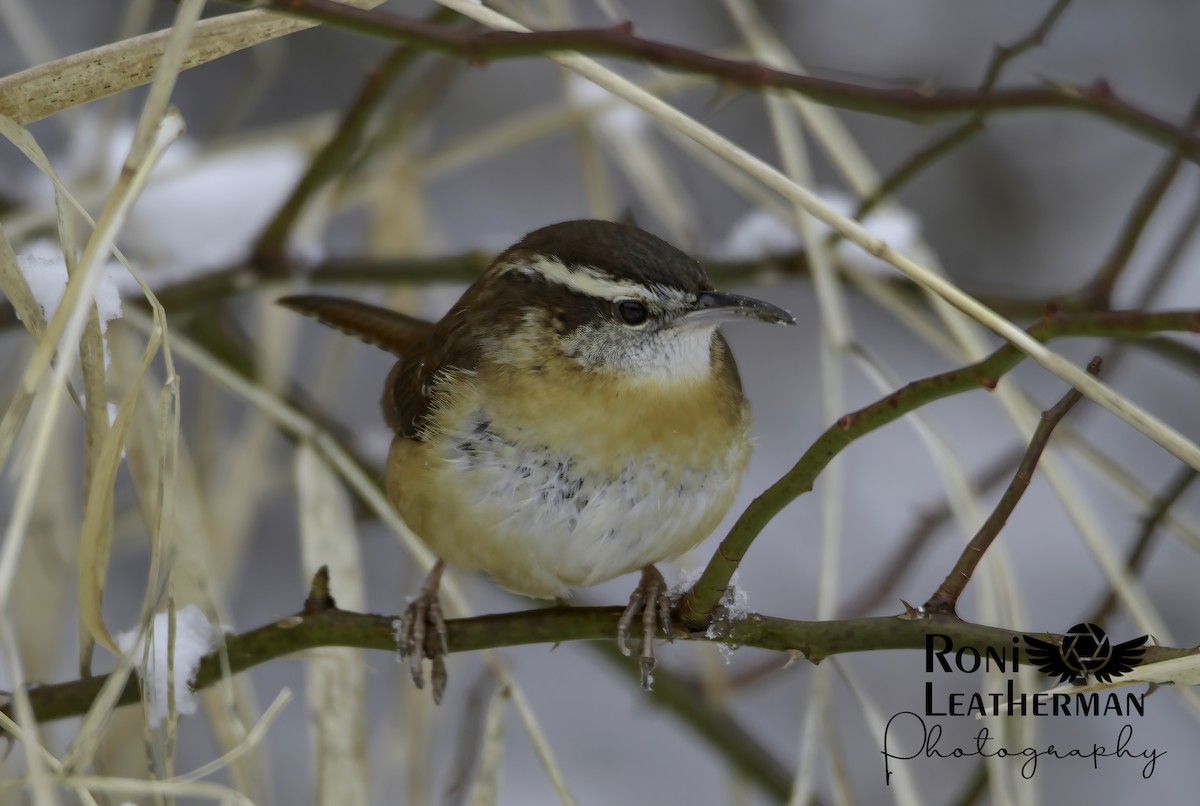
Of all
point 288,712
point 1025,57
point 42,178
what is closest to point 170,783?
point 42,178

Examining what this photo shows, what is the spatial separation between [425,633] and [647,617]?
524 mm

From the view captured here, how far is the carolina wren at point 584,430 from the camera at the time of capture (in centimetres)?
237

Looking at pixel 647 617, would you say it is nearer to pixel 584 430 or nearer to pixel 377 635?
pixel 584 430

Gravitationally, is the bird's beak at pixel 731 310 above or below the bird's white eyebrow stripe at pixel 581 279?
below

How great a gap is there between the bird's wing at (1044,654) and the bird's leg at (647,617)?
2.09 ft

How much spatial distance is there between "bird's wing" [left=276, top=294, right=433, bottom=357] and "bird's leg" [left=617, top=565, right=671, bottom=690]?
962 millimetres

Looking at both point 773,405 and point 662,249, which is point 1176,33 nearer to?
point 773,405

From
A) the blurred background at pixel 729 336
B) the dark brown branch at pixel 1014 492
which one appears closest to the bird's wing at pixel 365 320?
the blurred background at pixel 729 336

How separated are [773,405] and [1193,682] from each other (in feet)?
14.5

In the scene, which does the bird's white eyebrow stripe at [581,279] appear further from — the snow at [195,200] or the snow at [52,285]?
the snow at [195,200]

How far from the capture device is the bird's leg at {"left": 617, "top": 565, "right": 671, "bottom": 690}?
84.8 inches

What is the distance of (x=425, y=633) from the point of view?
2566 mm

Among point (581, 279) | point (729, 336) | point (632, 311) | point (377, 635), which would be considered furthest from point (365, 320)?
point (729, 336)

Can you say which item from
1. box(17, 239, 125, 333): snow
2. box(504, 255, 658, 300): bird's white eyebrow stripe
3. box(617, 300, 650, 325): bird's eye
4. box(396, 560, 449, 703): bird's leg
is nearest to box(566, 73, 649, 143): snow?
box(504, 255, 658, 300): bird's white eyebrow stripe
